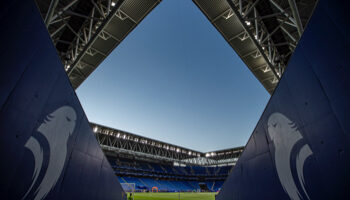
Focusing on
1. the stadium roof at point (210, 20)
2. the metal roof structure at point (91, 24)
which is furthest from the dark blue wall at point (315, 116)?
the metal roof structure at point (91, 24)

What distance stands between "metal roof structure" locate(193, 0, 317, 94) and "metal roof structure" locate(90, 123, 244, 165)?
32081 millimetres

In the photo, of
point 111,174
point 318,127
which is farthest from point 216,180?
point 318,127

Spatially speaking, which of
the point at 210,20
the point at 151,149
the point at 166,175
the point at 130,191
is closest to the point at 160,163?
the point at 166,175

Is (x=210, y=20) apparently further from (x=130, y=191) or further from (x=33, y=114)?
(x=130, y=191)

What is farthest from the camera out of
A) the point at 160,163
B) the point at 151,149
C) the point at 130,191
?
the point at 160,163

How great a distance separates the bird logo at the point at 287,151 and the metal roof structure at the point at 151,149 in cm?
3568

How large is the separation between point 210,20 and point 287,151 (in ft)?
31.9

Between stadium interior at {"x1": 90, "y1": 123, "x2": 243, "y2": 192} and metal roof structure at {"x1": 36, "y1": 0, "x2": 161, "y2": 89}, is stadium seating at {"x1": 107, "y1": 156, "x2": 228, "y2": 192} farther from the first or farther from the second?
metal roof structure at {"x1": 36, "y1": 0, "x2": 161, "y2": 89}

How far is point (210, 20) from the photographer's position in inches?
402

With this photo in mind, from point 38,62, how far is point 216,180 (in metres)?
61.0

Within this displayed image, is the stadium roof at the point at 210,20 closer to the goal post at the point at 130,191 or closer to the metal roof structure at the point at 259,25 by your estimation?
the metal roof structure at the point at 259,25

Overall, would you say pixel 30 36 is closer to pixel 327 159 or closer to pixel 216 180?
pixel 327 159

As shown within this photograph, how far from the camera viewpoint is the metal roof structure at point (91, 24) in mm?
9087

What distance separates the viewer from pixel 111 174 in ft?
18.8
